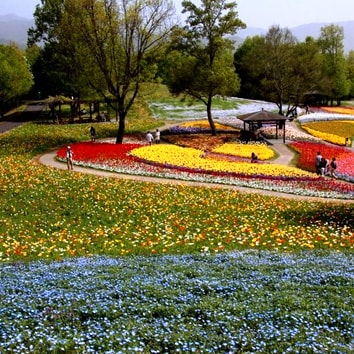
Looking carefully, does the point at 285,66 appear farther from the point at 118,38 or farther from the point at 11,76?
the point at 11,76

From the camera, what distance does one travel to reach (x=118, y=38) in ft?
136

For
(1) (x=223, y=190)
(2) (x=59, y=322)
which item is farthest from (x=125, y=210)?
(2) (x=59, y=322)

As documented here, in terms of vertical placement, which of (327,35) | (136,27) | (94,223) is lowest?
(94,223)

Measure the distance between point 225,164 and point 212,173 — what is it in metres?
3.43

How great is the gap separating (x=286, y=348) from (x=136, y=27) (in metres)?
37.4

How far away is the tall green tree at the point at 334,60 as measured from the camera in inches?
3622

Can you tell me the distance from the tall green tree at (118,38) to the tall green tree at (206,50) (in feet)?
20.2

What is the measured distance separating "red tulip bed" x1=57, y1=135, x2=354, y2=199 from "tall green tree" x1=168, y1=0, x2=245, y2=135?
1330cm

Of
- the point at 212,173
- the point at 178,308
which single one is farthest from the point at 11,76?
the point at 178,308

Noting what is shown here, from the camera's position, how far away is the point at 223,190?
24.9 m

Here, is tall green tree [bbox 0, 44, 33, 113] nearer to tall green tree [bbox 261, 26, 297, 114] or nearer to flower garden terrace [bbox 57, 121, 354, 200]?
flower garden terrace [bbox 57, 121, 354, 200]

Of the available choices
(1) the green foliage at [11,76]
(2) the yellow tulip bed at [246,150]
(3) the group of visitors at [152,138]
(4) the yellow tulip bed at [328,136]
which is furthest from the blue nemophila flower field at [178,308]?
(1) the green foliage at [11,76]

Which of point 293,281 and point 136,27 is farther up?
point 136,27

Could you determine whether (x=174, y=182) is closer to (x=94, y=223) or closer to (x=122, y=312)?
(x=94, y=223)
